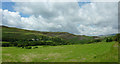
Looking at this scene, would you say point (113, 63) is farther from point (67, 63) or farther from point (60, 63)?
point (60, 63)

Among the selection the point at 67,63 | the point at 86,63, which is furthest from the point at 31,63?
the point at 86,63

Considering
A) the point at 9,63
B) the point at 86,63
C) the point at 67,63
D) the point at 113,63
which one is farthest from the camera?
the point at 9,63

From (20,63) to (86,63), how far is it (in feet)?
75.4

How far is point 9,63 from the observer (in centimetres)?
2945

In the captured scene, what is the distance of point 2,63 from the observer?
95.9 feet

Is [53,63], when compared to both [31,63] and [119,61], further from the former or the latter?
[119,61]

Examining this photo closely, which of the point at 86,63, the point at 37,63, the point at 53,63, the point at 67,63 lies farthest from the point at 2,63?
the point at 86,63

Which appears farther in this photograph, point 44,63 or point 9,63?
point 9,63

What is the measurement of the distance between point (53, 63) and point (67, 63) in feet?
15.5

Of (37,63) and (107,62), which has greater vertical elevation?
(107,62)

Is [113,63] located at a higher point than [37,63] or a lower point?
higher

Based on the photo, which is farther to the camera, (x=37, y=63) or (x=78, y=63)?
(x=37, y=63)

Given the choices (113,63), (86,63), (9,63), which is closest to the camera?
(113,63)

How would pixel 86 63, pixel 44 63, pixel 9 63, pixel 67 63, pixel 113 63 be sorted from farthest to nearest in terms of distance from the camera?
1. pixel 9 63
2. pixel 44 63
3. pixel 67 63
4. pixel 86 63
5. pixel 113 63
